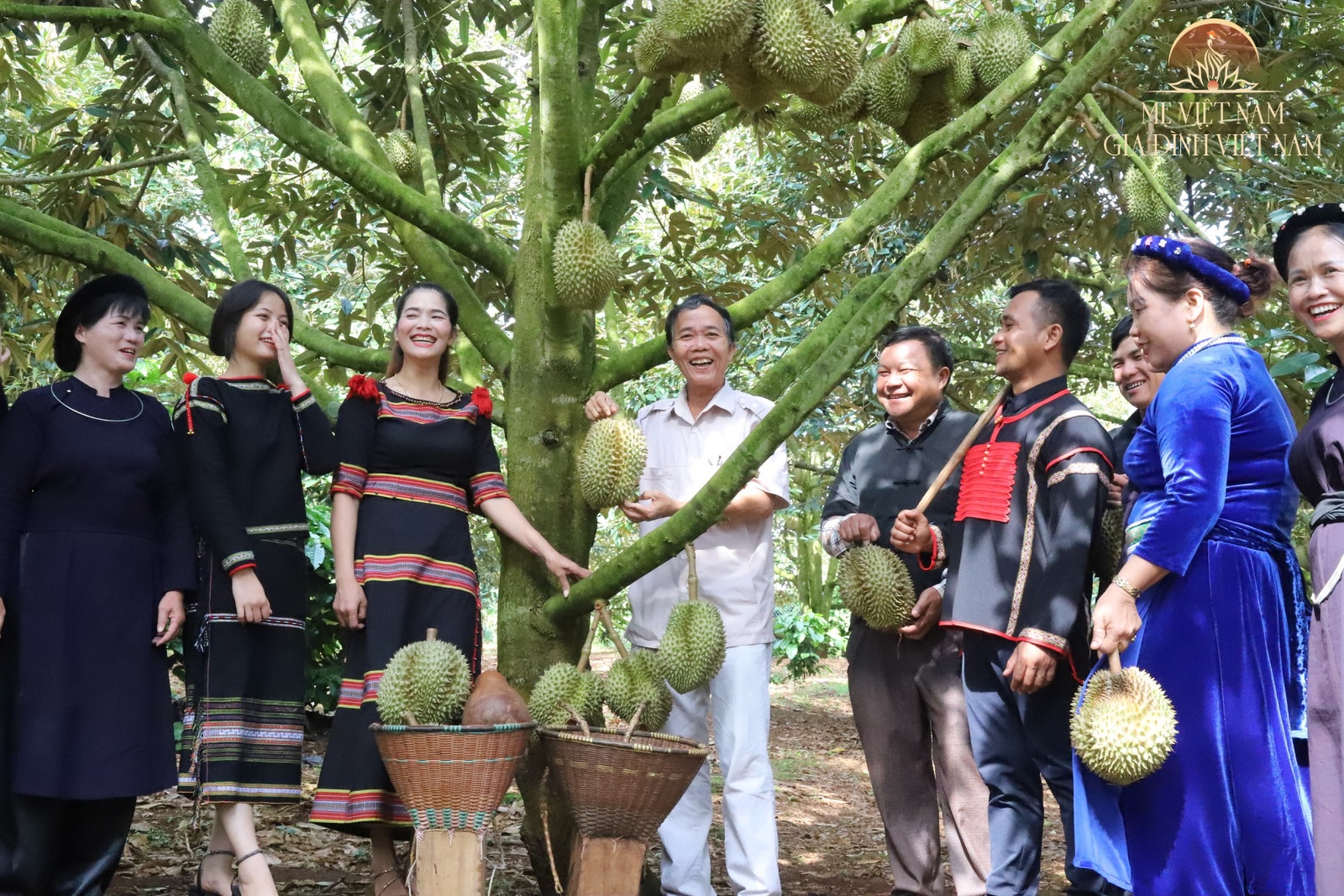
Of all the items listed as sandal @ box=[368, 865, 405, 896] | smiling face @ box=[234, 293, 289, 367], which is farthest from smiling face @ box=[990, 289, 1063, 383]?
sandal @ box=[368, 865, 405, 896]

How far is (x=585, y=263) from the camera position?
140 inches

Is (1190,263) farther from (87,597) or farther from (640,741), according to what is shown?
(87,597)

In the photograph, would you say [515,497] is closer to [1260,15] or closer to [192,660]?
[192,660]

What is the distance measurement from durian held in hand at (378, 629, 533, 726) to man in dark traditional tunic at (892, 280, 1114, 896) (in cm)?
134

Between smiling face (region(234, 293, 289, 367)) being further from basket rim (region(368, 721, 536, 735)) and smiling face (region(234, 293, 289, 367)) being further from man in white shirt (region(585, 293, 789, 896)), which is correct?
basket rim (region(368, 721, 536, 735))

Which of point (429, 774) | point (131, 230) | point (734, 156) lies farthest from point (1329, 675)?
point (734, 156)

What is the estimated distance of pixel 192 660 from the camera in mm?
3758

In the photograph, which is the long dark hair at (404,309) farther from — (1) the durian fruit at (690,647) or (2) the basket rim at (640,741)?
(2) the basket rim at (640,741)

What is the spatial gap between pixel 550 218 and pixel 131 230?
3.35 meters

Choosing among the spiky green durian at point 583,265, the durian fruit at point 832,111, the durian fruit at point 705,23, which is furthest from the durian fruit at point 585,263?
the durian fruit at point 705,23

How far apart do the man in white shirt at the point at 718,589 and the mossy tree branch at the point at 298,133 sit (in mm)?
859

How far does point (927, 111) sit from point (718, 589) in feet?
5.41

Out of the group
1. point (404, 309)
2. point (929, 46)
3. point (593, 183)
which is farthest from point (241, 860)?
point (929, 46)

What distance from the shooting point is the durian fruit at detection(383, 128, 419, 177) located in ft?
15.9
